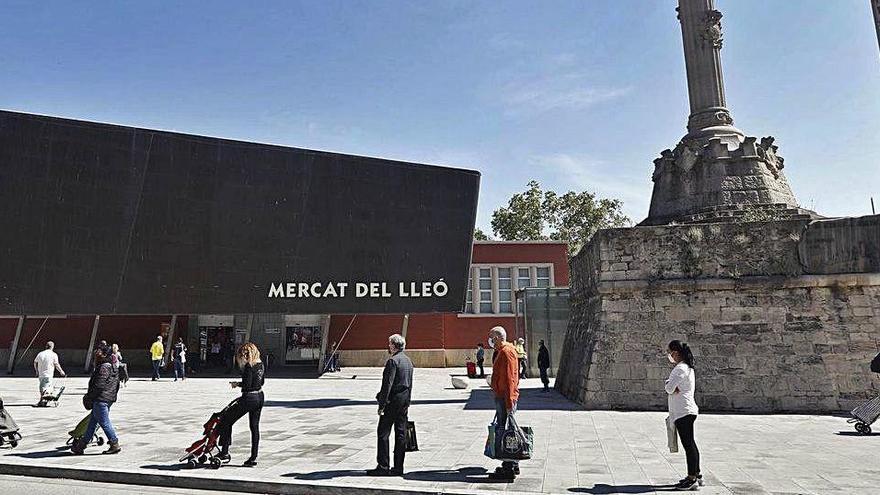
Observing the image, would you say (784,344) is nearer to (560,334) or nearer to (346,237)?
(560,334)

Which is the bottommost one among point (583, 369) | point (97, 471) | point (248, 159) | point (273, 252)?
point (97, 471)

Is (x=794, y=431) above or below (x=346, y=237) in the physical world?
below

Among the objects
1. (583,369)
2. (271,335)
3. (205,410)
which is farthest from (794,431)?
(271,335)

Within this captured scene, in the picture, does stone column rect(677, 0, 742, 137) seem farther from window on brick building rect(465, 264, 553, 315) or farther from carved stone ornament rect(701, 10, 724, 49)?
window on brick building rect(465, 264, 553, 315)

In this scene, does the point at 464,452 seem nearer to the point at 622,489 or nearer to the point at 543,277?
the point at 622,489

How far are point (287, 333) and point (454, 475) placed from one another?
2278 centimetres

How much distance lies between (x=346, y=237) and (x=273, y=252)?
280 centimetres

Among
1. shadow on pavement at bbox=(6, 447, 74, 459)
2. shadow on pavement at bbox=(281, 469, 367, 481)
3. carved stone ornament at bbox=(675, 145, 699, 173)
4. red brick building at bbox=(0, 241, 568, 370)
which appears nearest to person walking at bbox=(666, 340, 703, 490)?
shadow on pavement at bbox=(281, 469, 367, 481)

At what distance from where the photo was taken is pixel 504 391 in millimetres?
6367

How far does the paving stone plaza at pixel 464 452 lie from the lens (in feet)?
20.4

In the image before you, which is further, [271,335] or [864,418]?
[271,335]

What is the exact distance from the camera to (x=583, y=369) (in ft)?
44.0

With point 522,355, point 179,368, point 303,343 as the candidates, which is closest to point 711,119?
point 522,355

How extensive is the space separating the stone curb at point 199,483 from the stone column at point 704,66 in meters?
11.7
